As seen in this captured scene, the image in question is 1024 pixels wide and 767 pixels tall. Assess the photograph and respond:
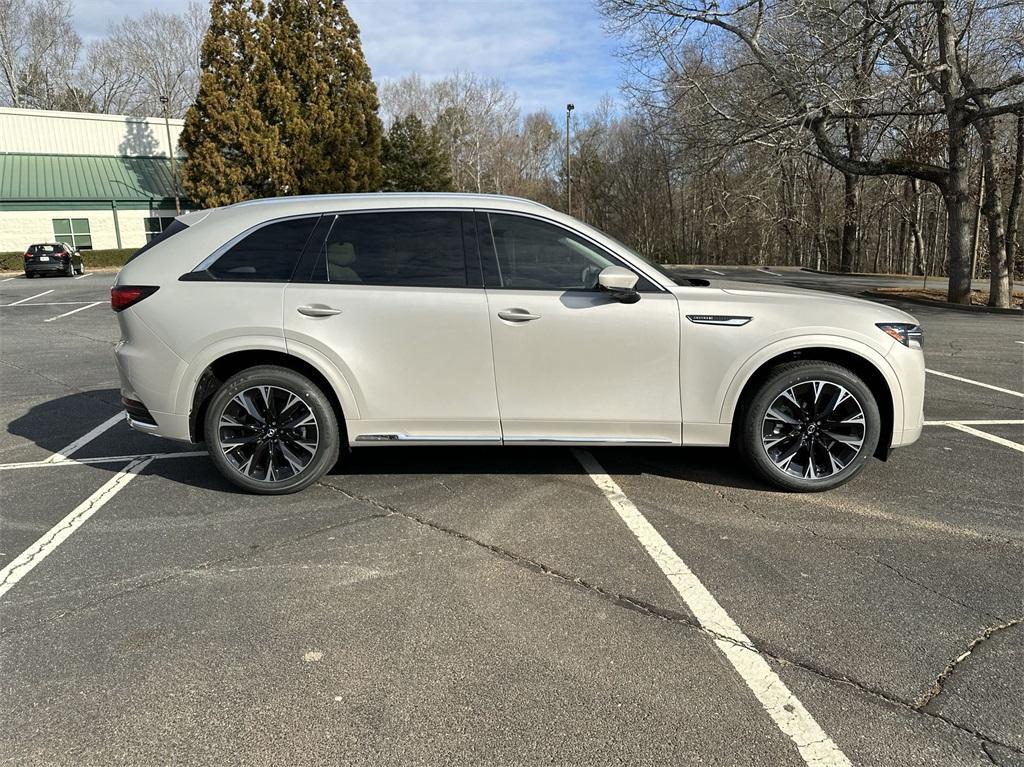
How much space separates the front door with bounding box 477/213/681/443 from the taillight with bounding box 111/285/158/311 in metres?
2.05

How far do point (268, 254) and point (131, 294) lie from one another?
867mm

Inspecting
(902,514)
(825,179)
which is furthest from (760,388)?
(825,179)

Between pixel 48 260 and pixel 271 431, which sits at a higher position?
pixel 48 260

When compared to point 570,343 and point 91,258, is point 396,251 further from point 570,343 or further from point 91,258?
point 91,258

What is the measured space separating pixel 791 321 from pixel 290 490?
128 inches

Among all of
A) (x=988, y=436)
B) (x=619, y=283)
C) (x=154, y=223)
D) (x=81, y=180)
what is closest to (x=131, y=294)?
(x=619, y=283)

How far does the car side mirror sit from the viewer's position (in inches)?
160

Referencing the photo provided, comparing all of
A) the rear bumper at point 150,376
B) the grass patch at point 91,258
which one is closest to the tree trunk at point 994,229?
the rear bumper at point 150,376

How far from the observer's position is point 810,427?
4.34m

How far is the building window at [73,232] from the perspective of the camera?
34781mm

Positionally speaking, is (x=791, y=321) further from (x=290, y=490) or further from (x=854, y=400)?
(x=290, y=490)

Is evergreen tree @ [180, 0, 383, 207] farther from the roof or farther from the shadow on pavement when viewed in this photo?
the roof

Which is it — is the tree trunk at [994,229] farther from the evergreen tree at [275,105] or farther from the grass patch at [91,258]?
the grass patch at [91,258]

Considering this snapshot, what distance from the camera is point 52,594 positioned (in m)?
3.30
